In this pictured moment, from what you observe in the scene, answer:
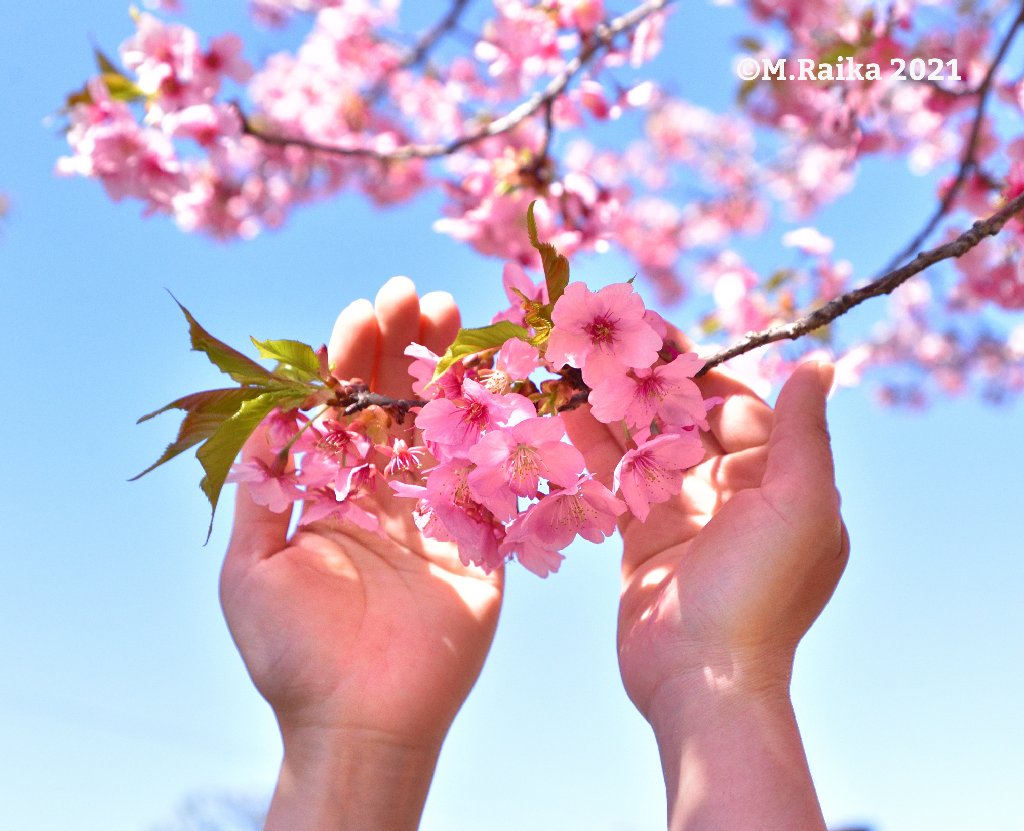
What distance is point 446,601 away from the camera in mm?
1932

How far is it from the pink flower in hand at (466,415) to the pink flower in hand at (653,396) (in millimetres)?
127

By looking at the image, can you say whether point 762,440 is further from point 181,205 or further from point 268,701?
point 181,205

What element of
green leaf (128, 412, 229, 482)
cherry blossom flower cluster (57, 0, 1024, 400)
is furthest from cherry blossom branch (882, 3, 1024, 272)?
green leaf (128, 412, 229, 482)

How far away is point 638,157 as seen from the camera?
29.6ft

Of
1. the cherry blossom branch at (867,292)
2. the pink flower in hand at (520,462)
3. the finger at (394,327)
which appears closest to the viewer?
the pink flower in hand at (520,462)

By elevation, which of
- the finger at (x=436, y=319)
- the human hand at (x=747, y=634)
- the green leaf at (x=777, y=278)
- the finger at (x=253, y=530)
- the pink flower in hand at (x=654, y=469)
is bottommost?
the human hand at (x=747, y=634)

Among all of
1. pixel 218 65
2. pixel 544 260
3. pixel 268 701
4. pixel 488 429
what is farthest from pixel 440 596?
pixel 218 65

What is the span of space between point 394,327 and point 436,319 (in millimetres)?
107

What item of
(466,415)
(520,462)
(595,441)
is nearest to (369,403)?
(466,415)

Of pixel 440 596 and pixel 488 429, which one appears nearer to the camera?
pixel 488 429

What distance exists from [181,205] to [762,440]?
4111mm

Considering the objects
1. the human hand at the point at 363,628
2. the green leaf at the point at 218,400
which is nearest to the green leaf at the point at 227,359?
the green leaf at the point at 218,400

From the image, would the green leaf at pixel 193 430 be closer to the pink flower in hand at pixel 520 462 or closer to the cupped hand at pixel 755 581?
the pink flower in hand at pixel 520 462

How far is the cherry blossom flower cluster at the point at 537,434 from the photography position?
1.35 metres
